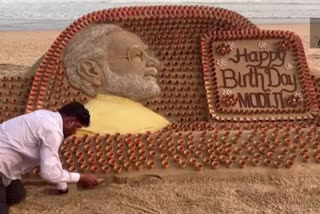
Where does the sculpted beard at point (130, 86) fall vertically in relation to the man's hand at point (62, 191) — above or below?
above

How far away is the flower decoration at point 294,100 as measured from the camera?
6.29 meters

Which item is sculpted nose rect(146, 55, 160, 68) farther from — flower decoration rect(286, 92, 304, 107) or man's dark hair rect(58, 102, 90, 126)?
man's dark hair rect(58, 102, 90, 126)

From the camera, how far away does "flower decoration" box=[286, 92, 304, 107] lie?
248 inches

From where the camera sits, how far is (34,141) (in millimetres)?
3754

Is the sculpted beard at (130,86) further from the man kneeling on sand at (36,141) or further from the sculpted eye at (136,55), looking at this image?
the man kneeling on sand at (36,141)

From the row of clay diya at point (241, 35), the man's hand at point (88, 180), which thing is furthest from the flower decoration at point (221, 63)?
the man's hand at point (88, 180)

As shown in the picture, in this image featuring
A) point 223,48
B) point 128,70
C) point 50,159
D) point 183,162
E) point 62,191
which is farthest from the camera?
point 223,48

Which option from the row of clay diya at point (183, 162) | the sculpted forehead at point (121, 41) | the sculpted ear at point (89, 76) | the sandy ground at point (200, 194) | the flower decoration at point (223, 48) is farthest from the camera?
the flower decoration at point (223, 48)

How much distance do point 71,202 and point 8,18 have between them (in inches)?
1127

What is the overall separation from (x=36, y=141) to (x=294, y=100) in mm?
3618

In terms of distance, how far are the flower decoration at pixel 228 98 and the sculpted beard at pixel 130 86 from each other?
848 millimetres

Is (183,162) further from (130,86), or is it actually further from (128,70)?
(128,70)

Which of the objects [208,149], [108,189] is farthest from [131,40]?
[108,189]

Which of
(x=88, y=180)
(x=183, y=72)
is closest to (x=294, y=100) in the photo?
(x=183, y=72)
